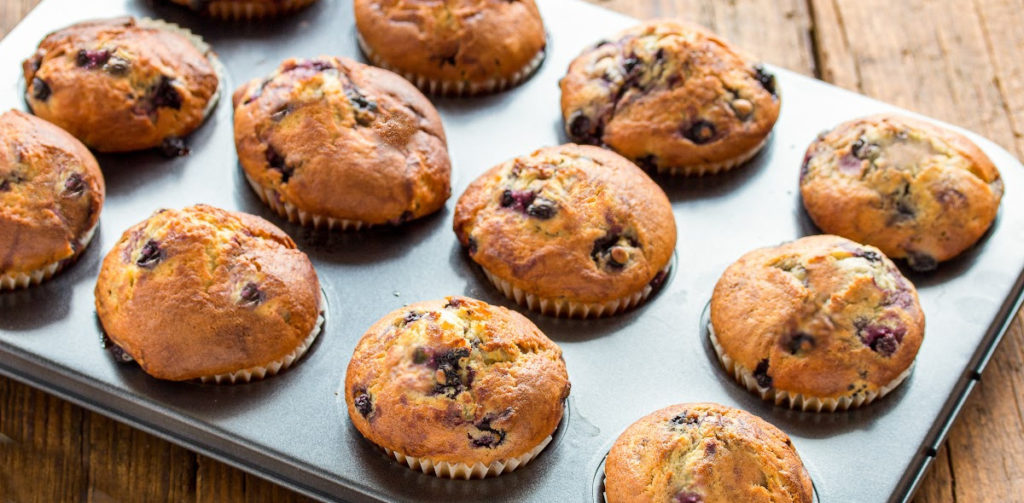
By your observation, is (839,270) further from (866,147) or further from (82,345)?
(82,345)

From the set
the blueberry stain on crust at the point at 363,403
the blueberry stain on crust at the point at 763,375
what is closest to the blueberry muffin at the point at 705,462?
the blueberry stain on crust at the point at 763,375

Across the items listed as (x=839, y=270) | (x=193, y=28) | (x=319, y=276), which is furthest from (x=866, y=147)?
(x=193, y=28)

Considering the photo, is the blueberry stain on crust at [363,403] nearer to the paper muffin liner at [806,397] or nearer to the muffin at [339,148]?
the muffin at [339,148]

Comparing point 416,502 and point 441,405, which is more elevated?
point 441,405

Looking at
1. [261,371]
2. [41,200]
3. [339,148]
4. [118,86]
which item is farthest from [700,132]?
[41,200]

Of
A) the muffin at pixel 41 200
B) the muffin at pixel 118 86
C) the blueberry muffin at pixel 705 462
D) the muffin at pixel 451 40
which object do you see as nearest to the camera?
the blueberry muffin at pixel 705 462

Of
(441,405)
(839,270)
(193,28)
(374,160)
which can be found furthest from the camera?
(193,28)
